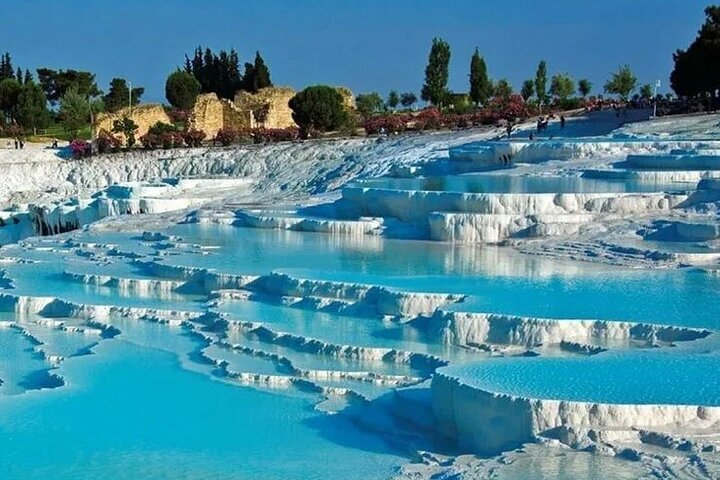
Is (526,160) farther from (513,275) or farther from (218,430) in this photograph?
(218,430)

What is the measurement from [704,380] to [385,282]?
388 cm

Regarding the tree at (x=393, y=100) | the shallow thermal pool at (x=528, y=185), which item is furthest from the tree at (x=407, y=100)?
the shallow thermal pool at (x=528, y=185)

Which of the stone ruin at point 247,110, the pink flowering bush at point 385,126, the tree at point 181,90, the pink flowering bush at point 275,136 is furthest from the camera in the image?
the tree at point 181,90

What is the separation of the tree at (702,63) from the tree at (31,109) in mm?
16750

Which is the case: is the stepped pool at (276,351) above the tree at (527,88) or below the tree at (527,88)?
below

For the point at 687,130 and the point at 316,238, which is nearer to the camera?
the point at 316,238

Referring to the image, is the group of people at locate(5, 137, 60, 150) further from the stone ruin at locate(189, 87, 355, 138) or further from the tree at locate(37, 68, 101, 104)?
the tree at locate(37, 68, 101, 104)

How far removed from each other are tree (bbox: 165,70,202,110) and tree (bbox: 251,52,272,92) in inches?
126

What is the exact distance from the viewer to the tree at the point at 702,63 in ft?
83.9

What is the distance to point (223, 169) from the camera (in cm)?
2380

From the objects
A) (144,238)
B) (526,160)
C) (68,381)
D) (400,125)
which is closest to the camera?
(68,381)

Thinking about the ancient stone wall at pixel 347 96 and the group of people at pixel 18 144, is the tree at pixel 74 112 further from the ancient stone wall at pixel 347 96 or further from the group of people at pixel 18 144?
the ancient stone wall at pixel 347 96

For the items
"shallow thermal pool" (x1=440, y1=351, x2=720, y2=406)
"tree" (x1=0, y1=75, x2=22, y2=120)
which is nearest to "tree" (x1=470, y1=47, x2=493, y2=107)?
"tree" (x1=0, y1=75, x2=22, y2=120)

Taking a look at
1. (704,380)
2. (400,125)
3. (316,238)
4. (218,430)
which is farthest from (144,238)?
(400,125)
